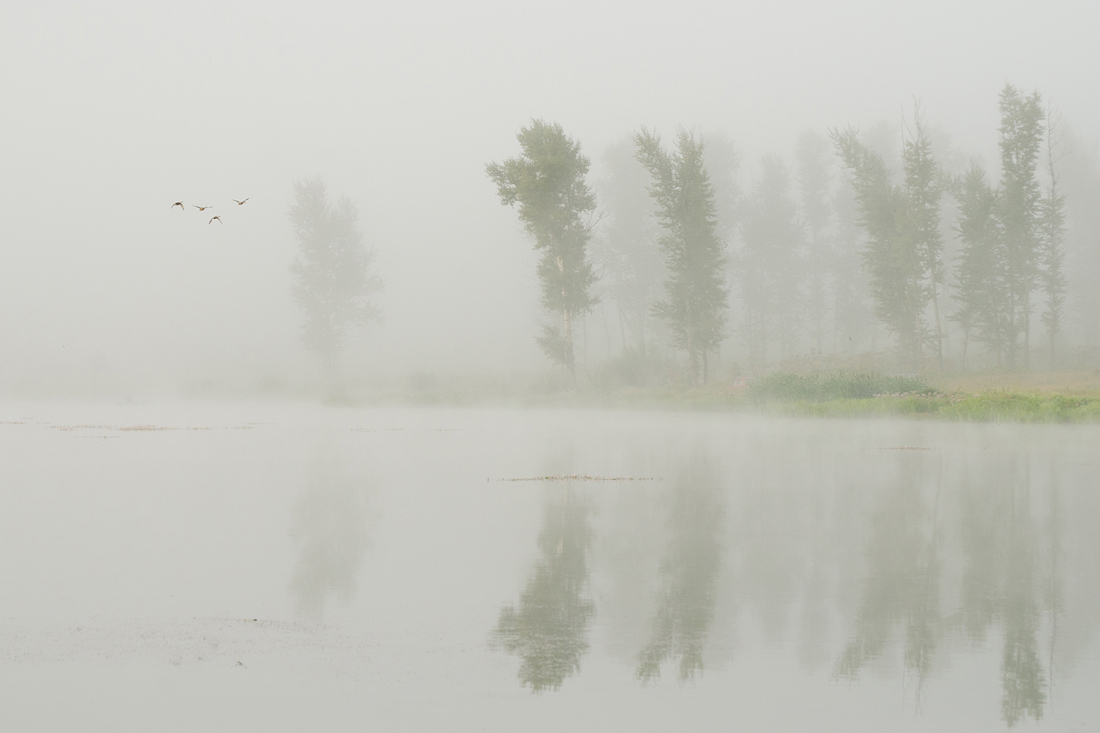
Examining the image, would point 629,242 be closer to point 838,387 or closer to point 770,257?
point 770,257

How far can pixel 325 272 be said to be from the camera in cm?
6800

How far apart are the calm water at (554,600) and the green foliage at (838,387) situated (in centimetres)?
1531

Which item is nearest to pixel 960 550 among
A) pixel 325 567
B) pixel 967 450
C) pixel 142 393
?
pixel 325 567

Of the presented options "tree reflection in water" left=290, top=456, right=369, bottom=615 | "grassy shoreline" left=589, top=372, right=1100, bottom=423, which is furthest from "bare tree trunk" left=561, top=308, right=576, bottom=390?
"tree reflection in water" left=290, top=456, right=369, bottom=615

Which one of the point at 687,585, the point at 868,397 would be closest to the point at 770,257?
the point at 868,397

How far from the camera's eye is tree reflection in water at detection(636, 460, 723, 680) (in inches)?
222

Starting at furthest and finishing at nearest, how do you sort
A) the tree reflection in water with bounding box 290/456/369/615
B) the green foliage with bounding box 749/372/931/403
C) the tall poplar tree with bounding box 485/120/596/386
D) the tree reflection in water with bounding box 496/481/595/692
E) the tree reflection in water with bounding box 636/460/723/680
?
the tall poplar tree with bounding box 485/120/596/386
the green foliage with bounding box 749/372/931/403
the tree reflection in water with bounding box 290/456/369/615
the tree reflection in water with bounding box 636/460/723/680
the tree reflection in water with bounding box 496/481/595/692

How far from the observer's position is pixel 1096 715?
4.71 meters

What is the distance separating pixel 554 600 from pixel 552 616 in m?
0.47

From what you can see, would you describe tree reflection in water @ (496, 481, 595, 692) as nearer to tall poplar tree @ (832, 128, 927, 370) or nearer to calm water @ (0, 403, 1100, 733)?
calm water @ (0, 403, 1100, 733)

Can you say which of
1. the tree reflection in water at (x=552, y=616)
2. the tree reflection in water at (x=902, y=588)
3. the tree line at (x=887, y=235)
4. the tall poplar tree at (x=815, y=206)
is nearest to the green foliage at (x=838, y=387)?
the tree line at (x=887, y=235)

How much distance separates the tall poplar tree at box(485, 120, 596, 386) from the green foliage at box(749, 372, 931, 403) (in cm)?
1457

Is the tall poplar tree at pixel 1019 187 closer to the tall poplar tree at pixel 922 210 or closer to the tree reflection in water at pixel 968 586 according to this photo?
the tall poplar tree at pixel 922 210

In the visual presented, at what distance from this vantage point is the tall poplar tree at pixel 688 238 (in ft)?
155
